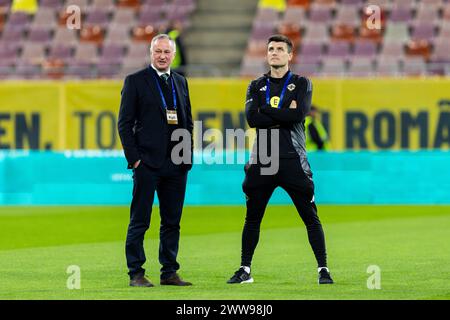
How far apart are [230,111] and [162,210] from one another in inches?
557

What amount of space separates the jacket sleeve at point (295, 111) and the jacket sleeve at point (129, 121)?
3.80 feet

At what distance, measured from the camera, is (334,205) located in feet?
77.4

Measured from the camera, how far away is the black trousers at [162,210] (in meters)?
11.0

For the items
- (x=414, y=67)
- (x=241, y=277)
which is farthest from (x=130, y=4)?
(x=241, y=277)

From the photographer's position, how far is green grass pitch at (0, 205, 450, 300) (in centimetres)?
1071

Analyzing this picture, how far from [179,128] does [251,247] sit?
1.29 metres

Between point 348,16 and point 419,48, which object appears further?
point 348,16

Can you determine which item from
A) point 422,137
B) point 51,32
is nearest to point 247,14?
point 51,32

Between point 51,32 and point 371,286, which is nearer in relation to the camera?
point 371,286

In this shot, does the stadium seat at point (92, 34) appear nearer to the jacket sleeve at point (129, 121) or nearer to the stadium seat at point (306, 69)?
the stadium seat at point (306, 69)

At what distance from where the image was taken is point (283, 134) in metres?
11.2

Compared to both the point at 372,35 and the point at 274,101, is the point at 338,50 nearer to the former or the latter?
the point at 372,35

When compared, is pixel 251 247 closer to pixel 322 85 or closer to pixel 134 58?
pixel 322 85

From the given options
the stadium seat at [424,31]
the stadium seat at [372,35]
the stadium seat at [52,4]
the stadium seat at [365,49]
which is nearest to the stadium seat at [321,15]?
the stadium seat at [372,35]
